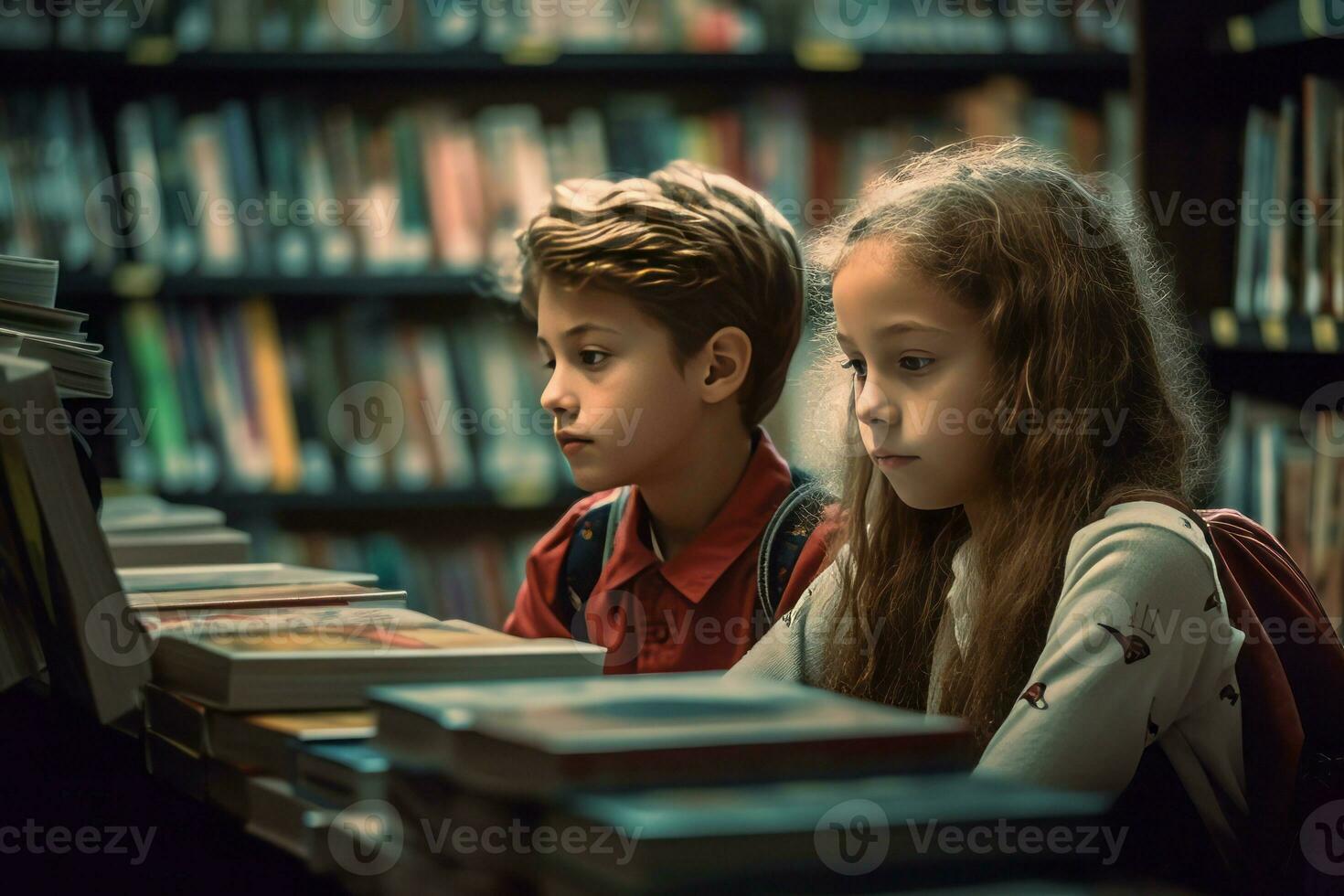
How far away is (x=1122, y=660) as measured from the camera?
89 centimetres

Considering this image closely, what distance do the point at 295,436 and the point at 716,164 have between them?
3.17 feet

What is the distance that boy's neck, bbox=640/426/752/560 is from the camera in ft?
4.78

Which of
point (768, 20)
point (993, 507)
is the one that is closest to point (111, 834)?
point (993, 507)

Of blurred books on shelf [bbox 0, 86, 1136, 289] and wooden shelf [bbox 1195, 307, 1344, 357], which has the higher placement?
blurred books on shelf [bbox 0, 86, 1136, 289]

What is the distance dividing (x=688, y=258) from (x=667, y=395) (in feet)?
0.45

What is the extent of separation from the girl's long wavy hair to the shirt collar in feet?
0.84

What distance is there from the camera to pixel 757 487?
4.77 feet

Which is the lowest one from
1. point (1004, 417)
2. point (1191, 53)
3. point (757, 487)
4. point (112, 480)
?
point (112, 480)

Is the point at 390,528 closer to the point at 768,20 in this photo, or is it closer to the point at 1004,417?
the point at 768,20
